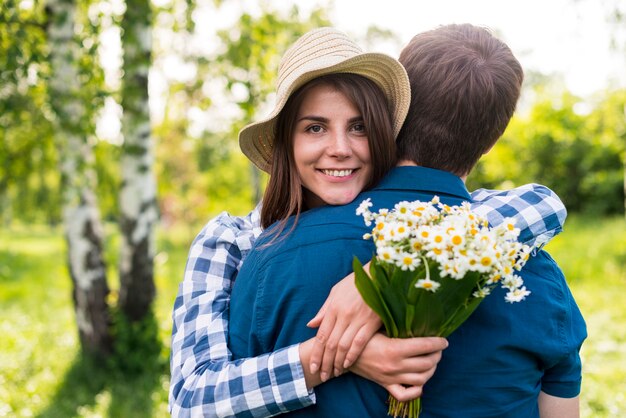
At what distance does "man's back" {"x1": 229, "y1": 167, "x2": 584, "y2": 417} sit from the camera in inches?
58.7

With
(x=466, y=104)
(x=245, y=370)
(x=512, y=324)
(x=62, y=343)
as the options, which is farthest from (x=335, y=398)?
(x=62, y=343)

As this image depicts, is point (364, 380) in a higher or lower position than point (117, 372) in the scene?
higher

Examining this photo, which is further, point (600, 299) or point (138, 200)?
point (600, 299)

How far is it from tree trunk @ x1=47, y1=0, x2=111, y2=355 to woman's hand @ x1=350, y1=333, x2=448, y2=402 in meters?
4.38

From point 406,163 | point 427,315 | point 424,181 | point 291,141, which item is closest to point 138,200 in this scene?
point 291,141

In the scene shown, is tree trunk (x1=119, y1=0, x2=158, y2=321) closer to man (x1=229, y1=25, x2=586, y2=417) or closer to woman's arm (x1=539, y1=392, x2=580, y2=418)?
man (x1=229, y1=25, x2=586, y2=417)

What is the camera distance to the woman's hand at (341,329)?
1399 millimetres

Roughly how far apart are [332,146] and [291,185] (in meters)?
0.18

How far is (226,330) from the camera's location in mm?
1669

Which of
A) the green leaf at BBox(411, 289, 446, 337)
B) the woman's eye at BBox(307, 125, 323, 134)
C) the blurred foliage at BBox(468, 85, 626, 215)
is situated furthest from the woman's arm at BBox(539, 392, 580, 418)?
the blurred foliage at BBox(468, 85, 626, 215)

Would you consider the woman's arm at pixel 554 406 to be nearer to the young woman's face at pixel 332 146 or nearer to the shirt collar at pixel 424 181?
the shirt collar at pixel 424 181

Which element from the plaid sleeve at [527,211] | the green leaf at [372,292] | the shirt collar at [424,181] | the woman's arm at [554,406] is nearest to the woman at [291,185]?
the shirt collar at [424,181]

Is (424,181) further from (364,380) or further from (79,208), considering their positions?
(79,208)

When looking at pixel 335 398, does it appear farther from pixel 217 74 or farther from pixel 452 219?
pixel 217 74
